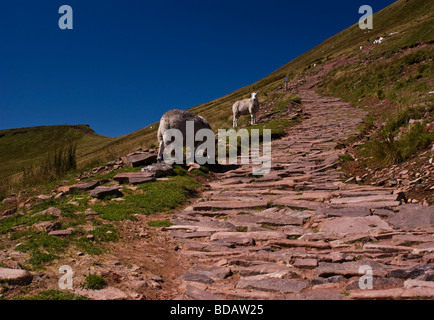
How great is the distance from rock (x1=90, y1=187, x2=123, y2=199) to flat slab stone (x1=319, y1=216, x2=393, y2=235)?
6.38m

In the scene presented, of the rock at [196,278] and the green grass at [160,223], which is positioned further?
the green grass at [160,223]

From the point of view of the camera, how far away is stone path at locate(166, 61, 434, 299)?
157 inches

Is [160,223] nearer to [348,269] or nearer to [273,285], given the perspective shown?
[273,285]

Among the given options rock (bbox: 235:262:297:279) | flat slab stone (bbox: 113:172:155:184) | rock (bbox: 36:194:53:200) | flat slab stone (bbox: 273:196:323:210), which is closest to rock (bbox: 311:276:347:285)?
rock (bbox: 235:262:297:279)

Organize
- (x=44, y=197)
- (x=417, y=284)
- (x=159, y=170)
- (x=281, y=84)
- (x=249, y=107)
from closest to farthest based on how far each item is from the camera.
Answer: (x=417, y=284), (x=44, y=197), (x=159, y=170), (x=249, y=107), (x=281, y=84)

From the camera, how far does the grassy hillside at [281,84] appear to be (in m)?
34.8

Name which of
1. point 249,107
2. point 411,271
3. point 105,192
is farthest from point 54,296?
point 249,107

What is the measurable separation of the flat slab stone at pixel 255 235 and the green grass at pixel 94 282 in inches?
104

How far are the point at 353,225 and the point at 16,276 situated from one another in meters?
6.01

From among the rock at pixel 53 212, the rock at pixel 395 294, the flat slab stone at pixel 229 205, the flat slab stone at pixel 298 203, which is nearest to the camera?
the rock at pixel 395 294

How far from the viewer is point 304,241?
5613 mm

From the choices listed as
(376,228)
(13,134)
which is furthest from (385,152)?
(13,134)

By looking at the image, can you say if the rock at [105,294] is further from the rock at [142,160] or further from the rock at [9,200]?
the rock at [142,160]

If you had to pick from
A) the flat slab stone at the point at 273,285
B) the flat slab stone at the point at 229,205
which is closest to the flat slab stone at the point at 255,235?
the flat slab stone at the point at 273,285
